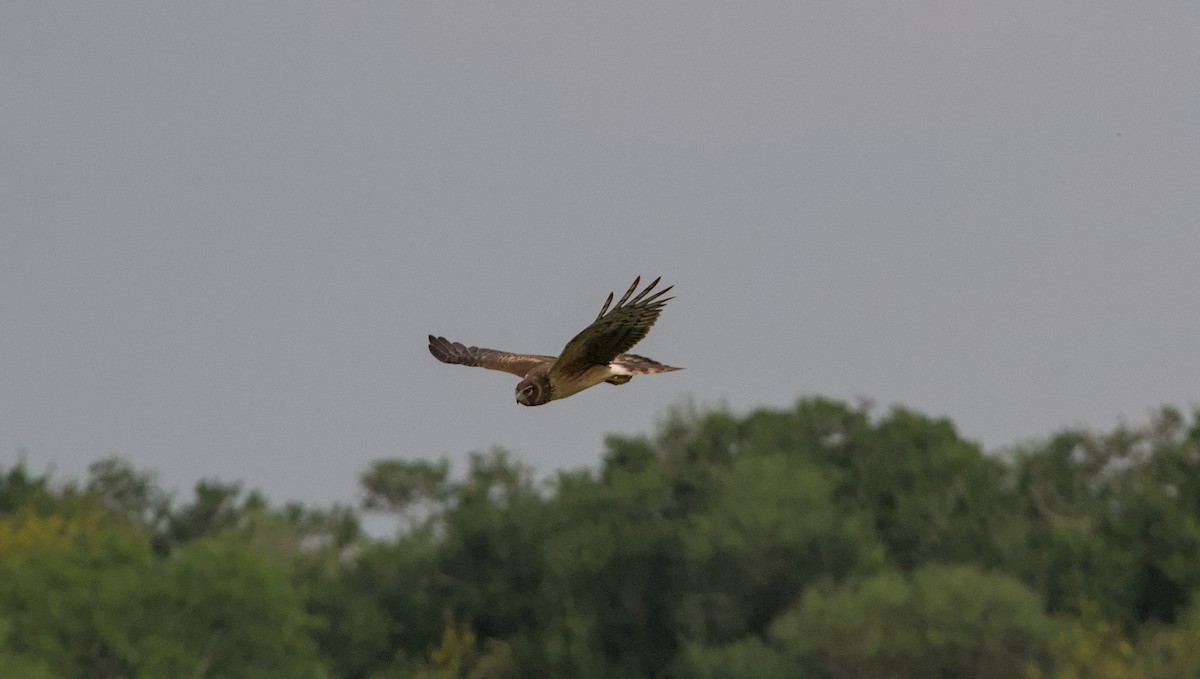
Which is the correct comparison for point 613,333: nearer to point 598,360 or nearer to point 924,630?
point 598,360

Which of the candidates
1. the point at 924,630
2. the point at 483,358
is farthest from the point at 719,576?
the point at 483,358

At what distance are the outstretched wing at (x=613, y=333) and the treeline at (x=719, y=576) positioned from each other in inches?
1961

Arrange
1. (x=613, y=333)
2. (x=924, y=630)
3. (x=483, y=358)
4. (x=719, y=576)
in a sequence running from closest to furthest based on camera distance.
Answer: (x=613, y=333), (x=483, y=358), (x=924, y=630), (x=719, y=576)

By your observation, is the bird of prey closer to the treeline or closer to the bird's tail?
the bird's tail

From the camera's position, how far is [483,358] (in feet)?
92.5

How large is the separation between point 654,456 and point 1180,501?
20.6 metres

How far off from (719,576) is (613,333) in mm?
59752

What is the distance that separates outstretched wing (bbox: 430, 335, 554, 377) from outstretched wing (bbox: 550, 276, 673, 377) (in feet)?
5.80

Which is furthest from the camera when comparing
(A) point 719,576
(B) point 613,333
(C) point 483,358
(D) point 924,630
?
(A) point 719,576

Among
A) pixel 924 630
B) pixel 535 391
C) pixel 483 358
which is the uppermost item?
pixel 924 630

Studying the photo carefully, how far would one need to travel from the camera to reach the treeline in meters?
75.5

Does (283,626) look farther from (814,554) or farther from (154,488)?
(154,488)

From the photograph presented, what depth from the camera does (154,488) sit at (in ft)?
369

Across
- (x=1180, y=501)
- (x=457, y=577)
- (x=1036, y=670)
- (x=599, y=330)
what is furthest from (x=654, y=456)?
(x=599, y=330)
